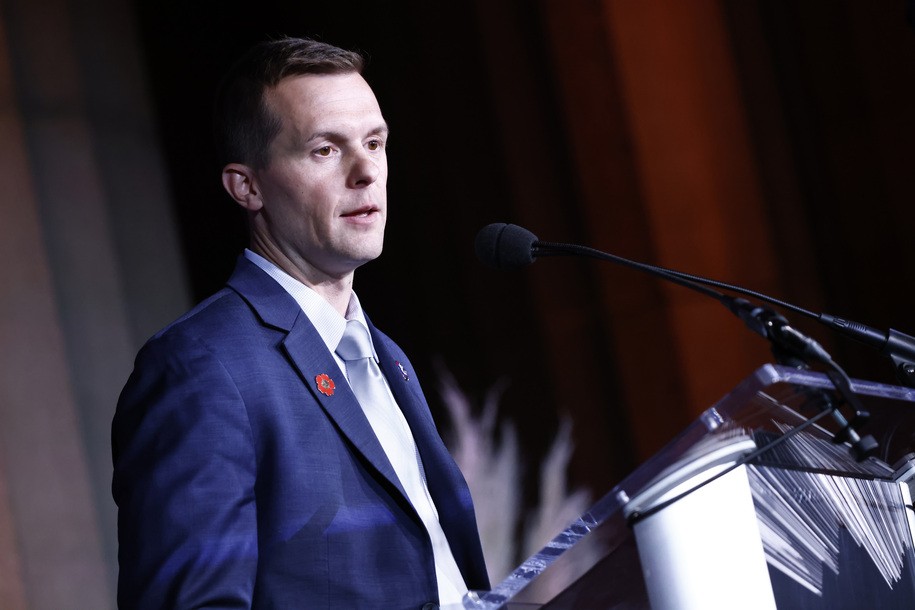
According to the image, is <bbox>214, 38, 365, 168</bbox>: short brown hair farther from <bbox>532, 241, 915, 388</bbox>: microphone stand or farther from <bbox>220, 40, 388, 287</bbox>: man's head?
<bbox>532, 241, 915, 388</bbox>: microphone stand

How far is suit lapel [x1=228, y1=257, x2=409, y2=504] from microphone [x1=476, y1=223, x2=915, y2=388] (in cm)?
28

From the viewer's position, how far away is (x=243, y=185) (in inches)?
67.2

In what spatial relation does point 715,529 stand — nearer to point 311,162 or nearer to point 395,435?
point 395,435

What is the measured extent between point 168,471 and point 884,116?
2.43m

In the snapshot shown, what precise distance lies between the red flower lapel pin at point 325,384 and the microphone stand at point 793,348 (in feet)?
1.18

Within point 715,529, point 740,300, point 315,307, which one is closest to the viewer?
point 715,529

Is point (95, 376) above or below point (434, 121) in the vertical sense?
below

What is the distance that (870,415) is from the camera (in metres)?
0.92

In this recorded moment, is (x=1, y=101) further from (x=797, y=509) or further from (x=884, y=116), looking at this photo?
(x=797, y=509)

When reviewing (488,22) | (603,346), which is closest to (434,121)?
(488,22)

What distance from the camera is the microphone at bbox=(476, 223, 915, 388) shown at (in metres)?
1.01

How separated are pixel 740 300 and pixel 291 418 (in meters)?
0.57

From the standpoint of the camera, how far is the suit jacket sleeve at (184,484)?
1.18m

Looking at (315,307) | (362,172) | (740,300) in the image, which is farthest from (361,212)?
(740,300)
